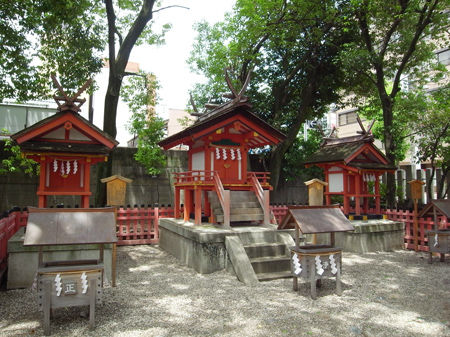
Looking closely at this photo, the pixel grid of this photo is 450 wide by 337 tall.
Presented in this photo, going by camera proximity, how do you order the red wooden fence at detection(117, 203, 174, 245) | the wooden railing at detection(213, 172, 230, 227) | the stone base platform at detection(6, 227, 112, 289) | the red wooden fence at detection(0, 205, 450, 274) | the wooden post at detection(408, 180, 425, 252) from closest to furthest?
1. the stone base platform at detection(6, 227, 112, 289)
2. the wooden railing at detection(213, 172, 230, 227)
3. the wooden post at detection(408, 180, 425, 252)
4. the red wooden fence at detection(0, 205, 450, 274)
5. the red wooden fence at detection(117, 203, 174, 245)

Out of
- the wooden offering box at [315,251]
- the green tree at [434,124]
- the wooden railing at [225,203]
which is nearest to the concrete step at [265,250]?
the wooden railing at [225,203]

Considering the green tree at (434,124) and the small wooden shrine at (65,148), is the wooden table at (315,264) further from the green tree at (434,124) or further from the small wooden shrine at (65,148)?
the green tree at (434,124)

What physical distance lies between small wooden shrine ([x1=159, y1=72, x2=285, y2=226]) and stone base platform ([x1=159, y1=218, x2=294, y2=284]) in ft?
3.65

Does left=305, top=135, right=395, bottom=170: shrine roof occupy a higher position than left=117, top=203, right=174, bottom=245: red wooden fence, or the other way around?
left=305, top=135, right=395, bottom=170: shrine roof

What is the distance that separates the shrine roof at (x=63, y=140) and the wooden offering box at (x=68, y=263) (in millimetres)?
4103

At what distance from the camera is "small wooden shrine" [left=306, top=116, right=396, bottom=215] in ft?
44.1

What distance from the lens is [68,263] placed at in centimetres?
614

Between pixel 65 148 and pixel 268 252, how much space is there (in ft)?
21.3

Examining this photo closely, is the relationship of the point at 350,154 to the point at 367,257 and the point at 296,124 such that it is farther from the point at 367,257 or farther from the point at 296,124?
the point at 296,124

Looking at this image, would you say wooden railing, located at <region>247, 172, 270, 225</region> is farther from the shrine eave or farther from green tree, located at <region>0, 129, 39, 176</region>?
green tree, located at <region>0, 129, 39, 176</region>

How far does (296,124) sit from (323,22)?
542 cm

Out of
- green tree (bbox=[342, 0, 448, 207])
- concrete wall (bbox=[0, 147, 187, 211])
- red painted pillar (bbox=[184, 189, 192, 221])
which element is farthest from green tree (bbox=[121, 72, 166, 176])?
green tree (bbox=[342, 0, 448, 207])

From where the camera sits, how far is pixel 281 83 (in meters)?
18.8

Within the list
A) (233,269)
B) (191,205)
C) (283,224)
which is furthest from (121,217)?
(283,224)
